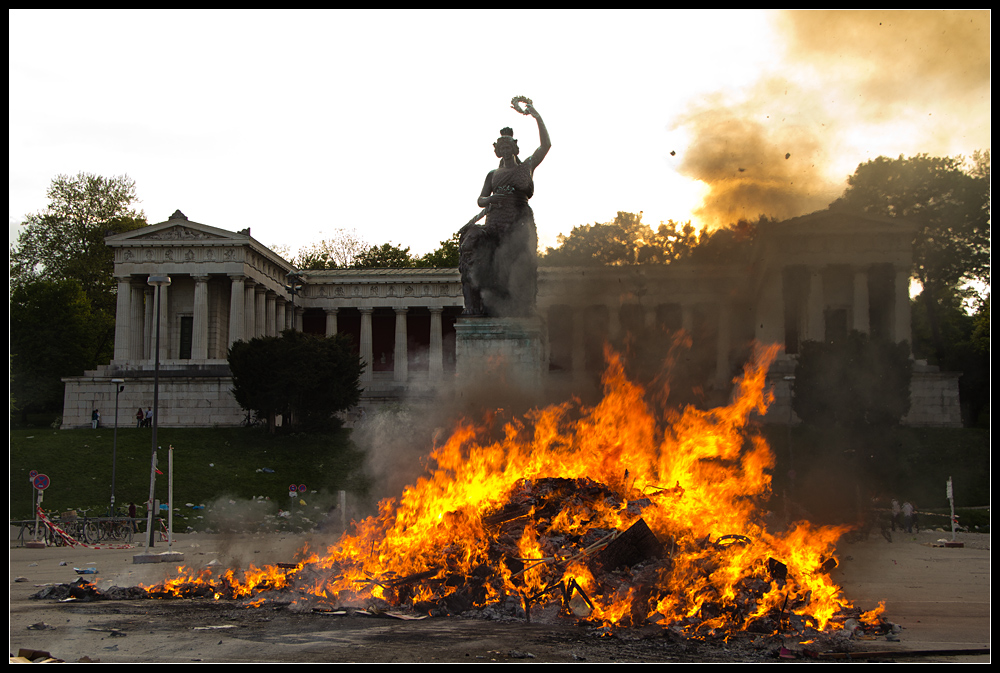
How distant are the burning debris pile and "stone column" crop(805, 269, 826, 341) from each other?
1541mm

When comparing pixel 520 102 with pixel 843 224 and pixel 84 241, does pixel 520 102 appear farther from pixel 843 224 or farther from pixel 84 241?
pixel 84 241

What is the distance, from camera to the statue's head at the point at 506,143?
1255 centimetres

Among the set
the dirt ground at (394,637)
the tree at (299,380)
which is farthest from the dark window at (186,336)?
the dirt ground at (394,637)

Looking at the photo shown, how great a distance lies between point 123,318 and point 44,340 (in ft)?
19.9

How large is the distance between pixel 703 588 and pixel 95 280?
6502cm

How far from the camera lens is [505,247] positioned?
485 inches

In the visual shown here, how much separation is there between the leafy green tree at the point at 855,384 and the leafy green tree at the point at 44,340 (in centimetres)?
4606

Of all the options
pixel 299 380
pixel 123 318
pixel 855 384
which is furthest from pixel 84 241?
pixel 855 384

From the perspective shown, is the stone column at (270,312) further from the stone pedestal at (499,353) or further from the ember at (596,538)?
the stone pedestal at (499,353)

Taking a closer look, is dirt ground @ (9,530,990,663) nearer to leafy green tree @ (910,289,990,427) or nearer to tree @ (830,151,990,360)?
tree @ (830,151,990,360)

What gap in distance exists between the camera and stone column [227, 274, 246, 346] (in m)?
57.3

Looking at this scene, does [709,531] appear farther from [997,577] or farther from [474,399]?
[474,399]

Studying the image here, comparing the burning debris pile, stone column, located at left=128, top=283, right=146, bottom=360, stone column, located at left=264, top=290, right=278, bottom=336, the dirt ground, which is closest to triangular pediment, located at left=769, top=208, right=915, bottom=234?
the burning debris pile

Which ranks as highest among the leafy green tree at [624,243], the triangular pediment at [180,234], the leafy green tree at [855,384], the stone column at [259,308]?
the triangular pediment at [180,234]
